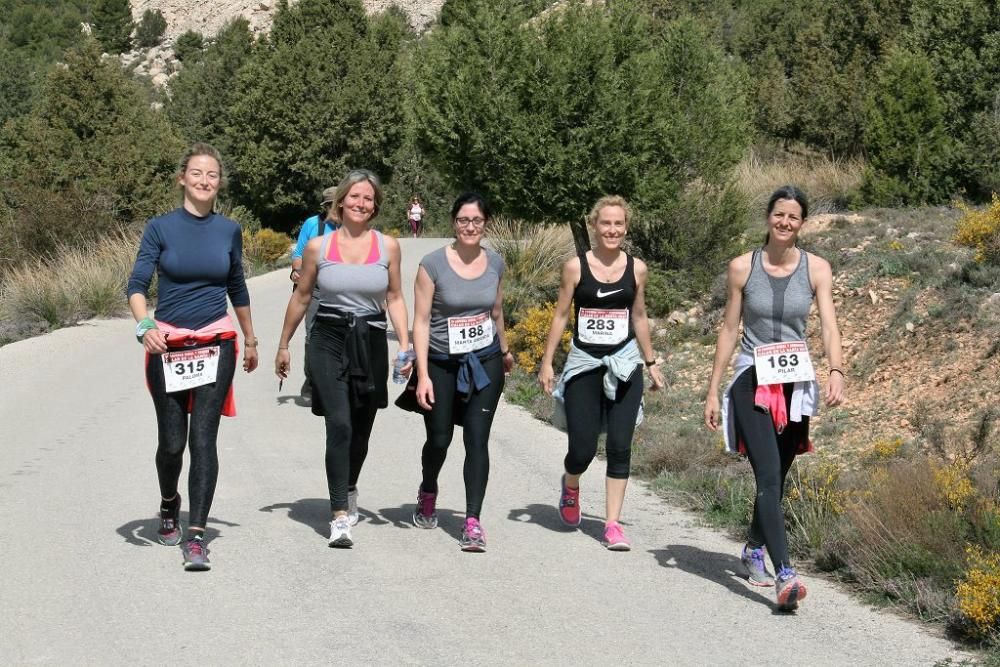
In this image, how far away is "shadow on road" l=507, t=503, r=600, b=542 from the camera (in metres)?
7.80

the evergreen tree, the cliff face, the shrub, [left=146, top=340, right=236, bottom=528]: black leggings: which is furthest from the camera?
the shrub

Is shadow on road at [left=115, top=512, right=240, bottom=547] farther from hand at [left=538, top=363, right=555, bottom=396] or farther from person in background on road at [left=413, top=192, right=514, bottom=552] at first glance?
hand at [left=538, top=363, right=555, bottom=396]

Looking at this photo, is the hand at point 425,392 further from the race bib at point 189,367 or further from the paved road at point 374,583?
the race bib at point 189,367

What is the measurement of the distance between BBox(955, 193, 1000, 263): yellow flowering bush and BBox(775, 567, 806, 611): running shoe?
26.5 feet

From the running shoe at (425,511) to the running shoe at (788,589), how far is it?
94.3 inches

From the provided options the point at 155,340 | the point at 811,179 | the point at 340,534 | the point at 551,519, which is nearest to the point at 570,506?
the point at 551,519

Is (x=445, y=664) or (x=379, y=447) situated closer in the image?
(x=445, y=664)

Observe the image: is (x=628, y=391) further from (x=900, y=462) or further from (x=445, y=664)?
(x=445, y=664)

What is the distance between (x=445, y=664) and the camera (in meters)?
5.25

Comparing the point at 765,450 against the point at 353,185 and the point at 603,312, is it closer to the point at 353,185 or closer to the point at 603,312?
the point at 603,312

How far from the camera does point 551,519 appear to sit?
812 centimetres

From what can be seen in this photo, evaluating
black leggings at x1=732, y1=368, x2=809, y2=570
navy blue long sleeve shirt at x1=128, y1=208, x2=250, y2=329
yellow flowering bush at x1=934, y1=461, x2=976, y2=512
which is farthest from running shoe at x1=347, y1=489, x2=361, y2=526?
yellow flowering bush at x1=934, y1=461, x2=976, y2=512

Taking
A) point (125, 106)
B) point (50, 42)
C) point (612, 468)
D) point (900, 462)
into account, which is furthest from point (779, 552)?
point (50, 42)

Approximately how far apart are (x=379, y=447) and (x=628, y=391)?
141 inches
